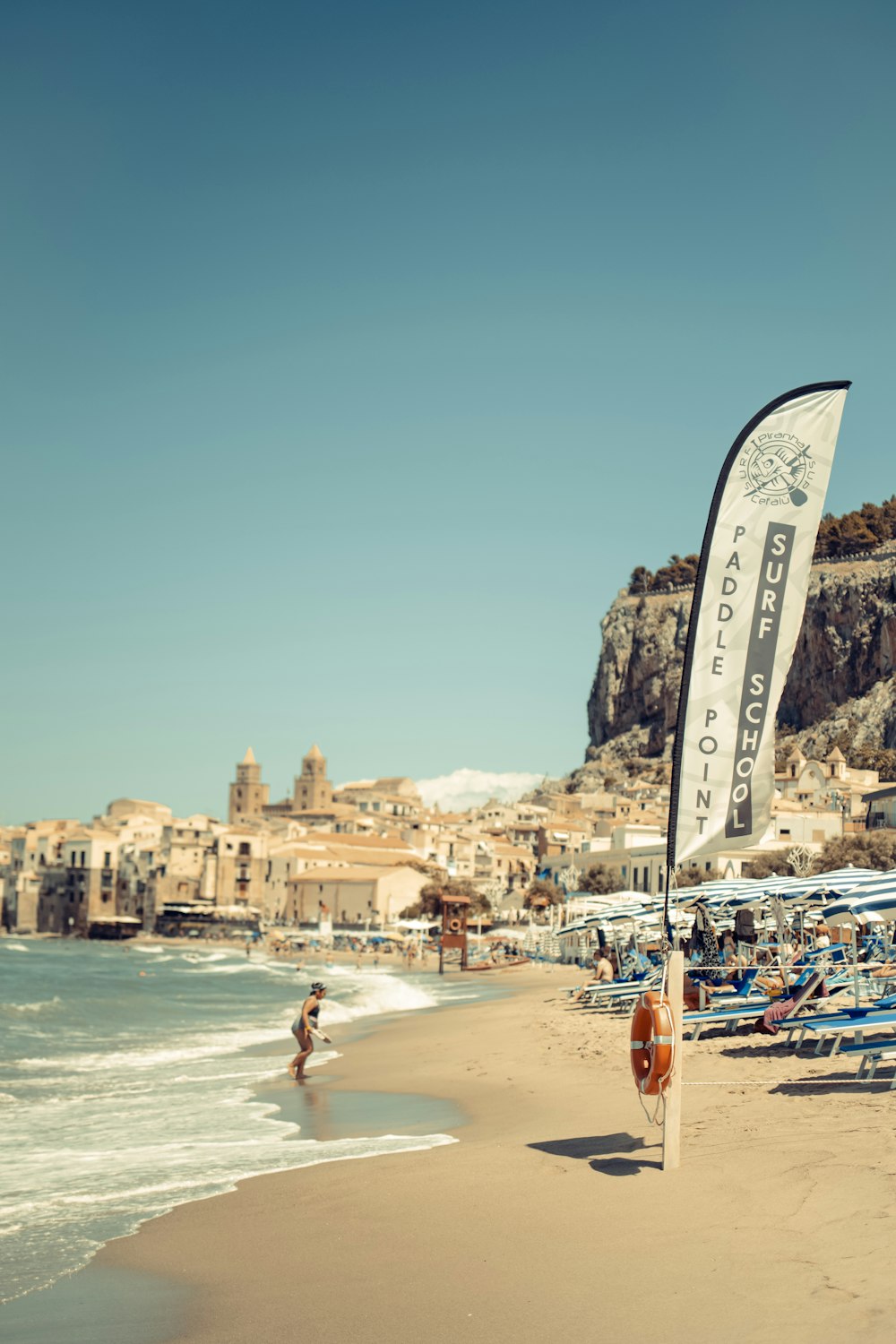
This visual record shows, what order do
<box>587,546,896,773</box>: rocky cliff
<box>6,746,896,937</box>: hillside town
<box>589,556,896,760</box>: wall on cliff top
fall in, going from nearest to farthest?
<box>6,746,896,937</box>: hillside town < <box>587,546,896,773</box>: rocky cliff < <box>589,556,896,760</box>: wall on cliff top

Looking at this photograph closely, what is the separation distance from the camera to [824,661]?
13112cm

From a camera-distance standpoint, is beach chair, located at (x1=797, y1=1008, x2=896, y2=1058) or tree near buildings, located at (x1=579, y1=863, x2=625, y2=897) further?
tree near buildings, located at (x1=579, y1=863, x2=625, y2=897)

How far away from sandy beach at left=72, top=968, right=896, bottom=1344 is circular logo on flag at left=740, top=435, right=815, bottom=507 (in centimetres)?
429

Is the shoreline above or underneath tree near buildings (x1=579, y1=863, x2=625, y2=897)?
above

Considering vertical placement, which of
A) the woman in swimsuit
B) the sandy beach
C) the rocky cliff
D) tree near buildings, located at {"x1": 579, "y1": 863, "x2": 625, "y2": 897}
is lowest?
tree near buildings, located at {"x1": 579, "y1": 863, "x2": 625, "y2": 897}

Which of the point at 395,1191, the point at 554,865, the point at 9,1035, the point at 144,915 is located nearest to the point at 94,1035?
the point at 9,1035

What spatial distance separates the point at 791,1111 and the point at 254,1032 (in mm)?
18007

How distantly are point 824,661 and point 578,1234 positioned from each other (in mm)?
130385

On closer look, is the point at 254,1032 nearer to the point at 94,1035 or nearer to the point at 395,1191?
the point at 94,1035

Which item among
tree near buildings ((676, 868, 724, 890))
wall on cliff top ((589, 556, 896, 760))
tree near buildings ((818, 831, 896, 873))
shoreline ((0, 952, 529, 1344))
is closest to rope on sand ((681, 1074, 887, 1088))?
shoreline ((0, 952, 529, 1344))

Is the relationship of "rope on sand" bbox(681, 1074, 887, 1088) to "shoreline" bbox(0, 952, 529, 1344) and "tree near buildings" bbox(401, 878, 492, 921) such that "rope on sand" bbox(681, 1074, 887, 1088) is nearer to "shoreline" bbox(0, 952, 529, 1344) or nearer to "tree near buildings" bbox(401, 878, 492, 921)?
"shoreline" bbox(0, 952, 529, 1344)

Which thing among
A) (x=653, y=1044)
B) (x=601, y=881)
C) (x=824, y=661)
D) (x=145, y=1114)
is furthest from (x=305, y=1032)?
(x=824, y=661)

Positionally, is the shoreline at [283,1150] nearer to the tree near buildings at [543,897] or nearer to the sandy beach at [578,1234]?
the sandy beach at [578,1234]

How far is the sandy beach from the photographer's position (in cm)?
550
